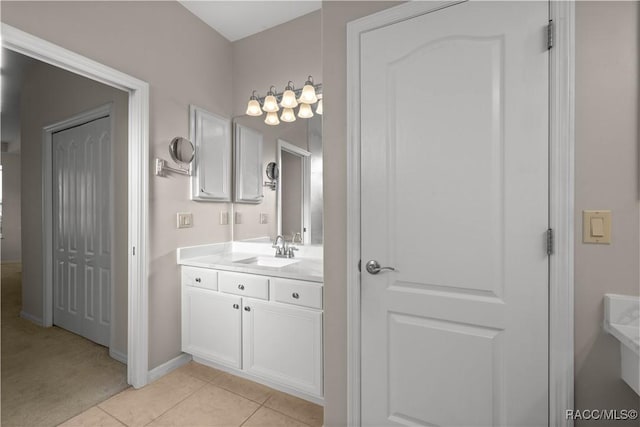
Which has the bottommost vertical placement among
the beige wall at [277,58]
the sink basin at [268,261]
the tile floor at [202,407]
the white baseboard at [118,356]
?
the tile floor at [202,407]

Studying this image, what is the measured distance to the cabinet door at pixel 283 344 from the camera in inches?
68.7

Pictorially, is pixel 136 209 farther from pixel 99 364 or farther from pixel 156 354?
pixel 99 364

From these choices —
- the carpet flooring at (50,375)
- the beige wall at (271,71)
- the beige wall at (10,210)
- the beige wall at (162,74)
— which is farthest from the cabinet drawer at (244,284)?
the beige wall at (10,210)

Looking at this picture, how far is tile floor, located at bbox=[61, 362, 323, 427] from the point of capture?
5.57ft

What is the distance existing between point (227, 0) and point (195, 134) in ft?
3.56

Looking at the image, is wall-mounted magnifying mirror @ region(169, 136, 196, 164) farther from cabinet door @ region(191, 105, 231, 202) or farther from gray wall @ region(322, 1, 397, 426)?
gray wall @ region(322, 1, 397, 426)

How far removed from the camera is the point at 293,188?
2465 millimetres

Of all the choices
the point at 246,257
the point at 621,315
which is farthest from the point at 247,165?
the point at 621,315

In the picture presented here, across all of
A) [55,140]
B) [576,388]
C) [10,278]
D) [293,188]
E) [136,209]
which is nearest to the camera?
[576,388]

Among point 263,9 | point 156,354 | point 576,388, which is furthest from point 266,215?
point 576,388

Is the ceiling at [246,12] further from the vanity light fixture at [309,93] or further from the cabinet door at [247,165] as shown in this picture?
the cabinet door at [247,165]

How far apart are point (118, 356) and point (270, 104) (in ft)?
8.02

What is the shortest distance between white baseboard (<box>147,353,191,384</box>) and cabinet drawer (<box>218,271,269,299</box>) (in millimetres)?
746

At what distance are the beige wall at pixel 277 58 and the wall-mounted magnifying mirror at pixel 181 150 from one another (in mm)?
719
